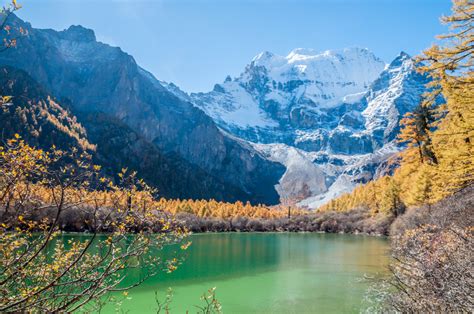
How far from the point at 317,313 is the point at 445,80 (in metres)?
14.7

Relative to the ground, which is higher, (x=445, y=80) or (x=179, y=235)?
(x=445, y=80)

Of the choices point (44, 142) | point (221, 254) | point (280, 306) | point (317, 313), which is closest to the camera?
point (317, 313)

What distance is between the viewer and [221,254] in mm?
50656

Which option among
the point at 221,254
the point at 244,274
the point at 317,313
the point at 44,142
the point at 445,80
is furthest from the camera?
the point at 44,142

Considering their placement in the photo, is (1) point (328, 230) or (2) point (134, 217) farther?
(1) point (328, 230)

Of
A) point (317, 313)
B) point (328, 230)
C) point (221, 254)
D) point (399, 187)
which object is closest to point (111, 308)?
point (317, 313)

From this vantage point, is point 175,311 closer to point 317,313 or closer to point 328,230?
point 317,313

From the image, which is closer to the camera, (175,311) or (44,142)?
(175,311)

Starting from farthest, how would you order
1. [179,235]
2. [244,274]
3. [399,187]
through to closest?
1. [399,187]
2. [244,274]
3. [179,235]

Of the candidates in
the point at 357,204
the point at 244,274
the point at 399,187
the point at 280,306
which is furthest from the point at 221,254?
the point at 357,204

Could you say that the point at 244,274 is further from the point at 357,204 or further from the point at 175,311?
the point at 357,204

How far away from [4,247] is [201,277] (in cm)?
2850

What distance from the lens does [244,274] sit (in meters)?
35.5

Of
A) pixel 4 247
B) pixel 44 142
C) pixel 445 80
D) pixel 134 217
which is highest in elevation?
pixel 44 142
